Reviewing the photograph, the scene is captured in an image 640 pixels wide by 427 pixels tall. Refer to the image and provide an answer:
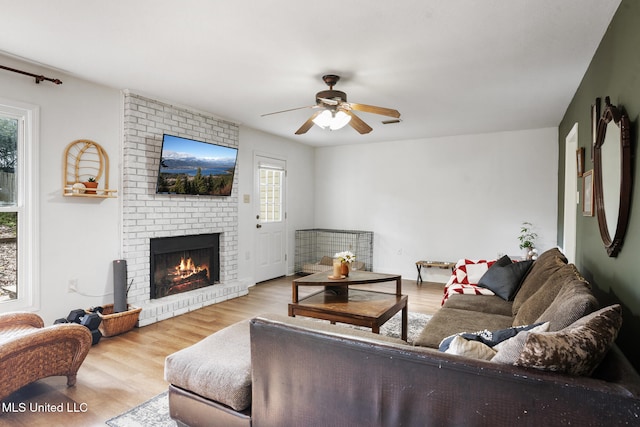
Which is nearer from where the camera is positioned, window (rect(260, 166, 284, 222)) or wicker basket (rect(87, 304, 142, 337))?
wicker basket (rect(87, 304, 142, 337))

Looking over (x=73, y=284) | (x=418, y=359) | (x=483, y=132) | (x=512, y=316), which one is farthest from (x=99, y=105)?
(x=483, y=132)

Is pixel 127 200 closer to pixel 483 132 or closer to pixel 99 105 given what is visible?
pixel 99 105

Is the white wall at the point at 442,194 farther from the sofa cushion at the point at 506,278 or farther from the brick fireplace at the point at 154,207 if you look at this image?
the brick fireplace at the point at 154,207

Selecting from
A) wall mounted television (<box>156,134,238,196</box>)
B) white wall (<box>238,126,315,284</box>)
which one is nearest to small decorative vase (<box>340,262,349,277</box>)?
wall mounted television (<box>156,134,238,196</box>)

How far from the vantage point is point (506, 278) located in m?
3.26

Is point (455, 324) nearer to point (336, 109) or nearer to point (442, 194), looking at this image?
point (336, 109)

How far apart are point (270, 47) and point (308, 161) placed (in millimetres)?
4300

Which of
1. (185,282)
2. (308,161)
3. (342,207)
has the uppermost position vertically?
(308,161)

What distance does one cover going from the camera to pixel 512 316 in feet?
8.90

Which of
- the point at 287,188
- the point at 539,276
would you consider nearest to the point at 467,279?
the point at 539,276

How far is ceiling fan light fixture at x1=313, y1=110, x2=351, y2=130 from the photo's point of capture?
312 centimetres

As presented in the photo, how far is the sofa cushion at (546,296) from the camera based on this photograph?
208cm

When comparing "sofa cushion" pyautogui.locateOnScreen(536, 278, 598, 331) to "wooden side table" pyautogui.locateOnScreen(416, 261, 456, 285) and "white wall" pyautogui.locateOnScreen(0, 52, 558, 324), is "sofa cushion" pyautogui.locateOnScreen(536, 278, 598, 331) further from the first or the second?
"wooden side table" pyautogui.locateOnScreen(416, 261, 456, 285)

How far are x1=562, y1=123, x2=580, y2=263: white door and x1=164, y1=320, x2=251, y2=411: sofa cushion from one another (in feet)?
11.0
